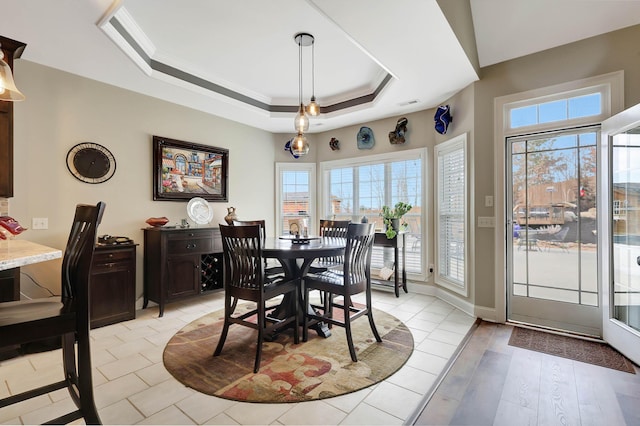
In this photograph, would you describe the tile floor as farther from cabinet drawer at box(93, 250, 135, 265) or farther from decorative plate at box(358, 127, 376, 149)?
decorative plate at box(358, 127, 376, 149)

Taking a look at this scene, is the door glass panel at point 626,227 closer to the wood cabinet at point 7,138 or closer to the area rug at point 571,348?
the area rug at point 571,348

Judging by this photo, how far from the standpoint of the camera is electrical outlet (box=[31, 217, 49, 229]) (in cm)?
295

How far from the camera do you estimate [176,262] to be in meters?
3.60

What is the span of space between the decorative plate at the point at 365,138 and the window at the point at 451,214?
1070 millimetres

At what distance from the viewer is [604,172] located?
8.70 feet

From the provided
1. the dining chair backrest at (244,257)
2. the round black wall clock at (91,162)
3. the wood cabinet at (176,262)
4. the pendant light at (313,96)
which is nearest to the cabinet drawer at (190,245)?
the wood cabinet at (176,262)

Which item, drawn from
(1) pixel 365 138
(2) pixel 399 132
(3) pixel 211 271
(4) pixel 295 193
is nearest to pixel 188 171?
(3) pixel 211 271

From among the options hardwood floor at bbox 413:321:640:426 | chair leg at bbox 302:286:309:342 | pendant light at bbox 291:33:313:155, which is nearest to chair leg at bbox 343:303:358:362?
chair leg at bbox 302:286:309:342

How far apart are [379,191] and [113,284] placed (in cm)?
371

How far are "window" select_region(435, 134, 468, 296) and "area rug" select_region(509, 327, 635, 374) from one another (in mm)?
776

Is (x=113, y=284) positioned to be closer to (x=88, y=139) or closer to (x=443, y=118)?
(x=88, y=139)

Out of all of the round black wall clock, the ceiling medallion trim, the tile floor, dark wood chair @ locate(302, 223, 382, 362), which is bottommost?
the tile floor

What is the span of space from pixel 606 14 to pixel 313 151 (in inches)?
155

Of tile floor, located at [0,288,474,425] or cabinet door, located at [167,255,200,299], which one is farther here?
cabinet door, located at [167,255,200,299]
